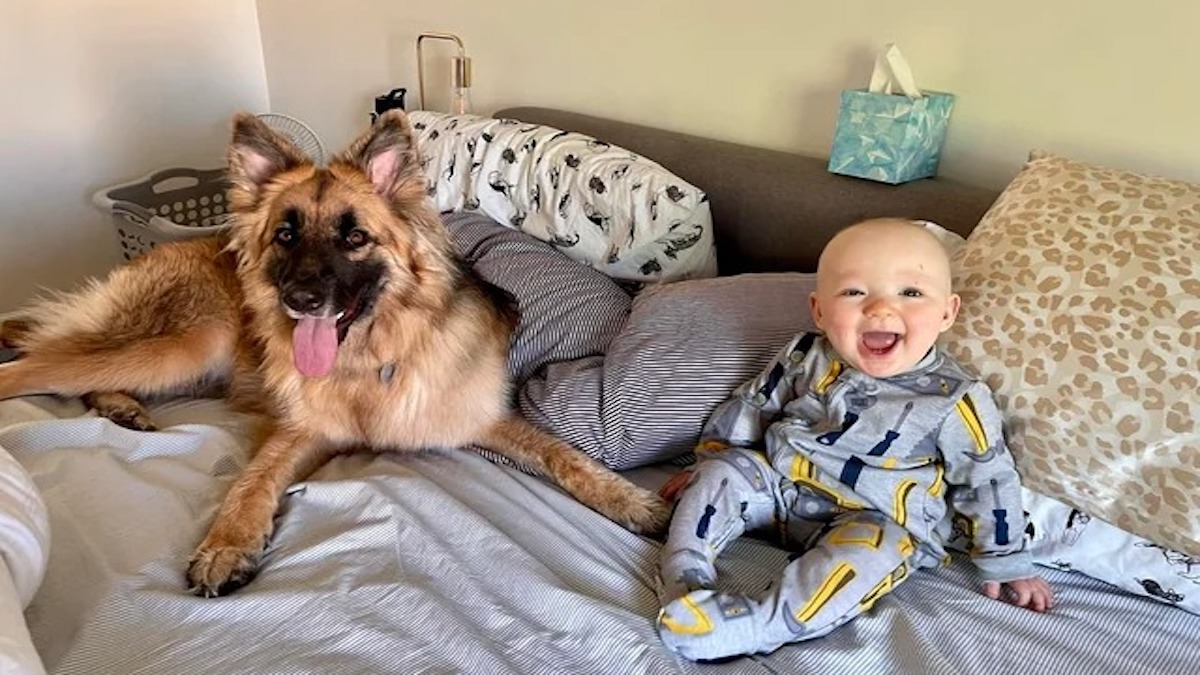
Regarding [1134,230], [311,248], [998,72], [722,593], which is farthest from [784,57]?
[722,593]

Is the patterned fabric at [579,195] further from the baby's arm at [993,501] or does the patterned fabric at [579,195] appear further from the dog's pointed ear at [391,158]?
the baby's arm at [993,501]

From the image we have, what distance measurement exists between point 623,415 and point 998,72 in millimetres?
960

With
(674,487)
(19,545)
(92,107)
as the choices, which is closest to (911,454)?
(674,487)

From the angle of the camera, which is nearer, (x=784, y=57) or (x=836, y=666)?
(x=836, y=666)

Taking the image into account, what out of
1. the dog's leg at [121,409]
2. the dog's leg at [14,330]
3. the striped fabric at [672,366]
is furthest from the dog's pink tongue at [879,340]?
the dog's leg at [14,330]

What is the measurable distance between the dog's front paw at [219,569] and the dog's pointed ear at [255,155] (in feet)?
2.20

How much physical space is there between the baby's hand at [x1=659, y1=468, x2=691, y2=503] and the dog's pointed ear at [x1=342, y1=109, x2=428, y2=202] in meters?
0.70

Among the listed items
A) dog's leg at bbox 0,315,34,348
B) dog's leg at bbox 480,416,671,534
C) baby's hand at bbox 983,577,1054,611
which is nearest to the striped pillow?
dog's leg at bbox 480,416,671,534

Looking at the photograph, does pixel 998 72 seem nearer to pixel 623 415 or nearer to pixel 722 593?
pixel 623 415

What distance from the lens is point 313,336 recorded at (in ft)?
5.33

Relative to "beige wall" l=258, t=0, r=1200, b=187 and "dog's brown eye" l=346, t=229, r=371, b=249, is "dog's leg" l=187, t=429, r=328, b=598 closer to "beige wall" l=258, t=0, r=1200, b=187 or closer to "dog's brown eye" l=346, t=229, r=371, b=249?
"dog's brown eye" l=346, t=229, r=371, b=249

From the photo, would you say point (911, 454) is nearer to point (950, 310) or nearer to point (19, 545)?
point (950, 310)

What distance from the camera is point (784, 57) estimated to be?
79.8 inches

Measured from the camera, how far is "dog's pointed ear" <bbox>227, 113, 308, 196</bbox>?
162 centimetres
